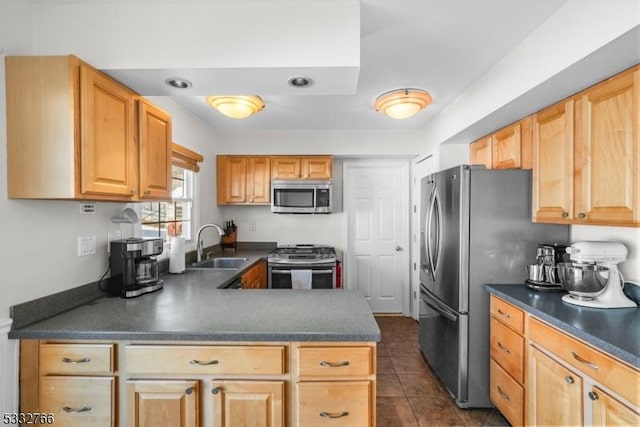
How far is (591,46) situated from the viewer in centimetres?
131

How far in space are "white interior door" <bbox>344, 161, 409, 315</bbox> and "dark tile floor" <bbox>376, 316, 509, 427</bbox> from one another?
3.11 ft

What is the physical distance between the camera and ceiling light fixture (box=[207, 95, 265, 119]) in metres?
2.28

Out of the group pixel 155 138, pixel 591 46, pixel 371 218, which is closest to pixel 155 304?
pixel 155 138

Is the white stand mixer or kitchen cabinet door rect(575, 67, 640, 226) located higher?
kitchen cabinet door rect(575, 67, 640, 226)

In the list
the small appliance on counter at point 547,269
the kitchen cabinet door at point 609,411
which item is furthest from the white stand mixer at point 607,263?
the kitchen cabinet door at point 609,411

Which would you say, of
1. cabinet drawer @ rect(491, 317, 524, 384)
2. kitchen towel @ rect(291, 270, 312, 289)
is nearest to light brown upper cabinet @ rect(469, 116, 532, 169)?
cabinet drawer @ rect(491, 317, 524, 384)

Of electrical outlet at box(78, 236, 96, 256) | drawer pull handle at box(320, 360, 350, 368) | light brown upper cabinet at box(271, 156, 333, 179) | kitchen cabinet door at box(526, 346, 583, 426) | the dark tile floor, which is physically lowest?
the dark tile floor

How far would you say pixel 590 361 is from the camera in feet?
4.31

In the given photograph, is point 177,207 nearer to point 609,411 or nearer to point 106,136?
point 106,136

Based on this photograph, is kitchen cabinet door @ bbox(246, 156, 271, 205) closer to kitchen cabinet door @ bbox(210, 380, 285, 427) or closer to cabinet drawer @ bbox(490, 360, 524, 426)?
kitchen cabinet door @ bbox(210, 380, 285, 427)

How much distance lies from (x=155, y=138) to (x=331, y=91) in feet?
3.61

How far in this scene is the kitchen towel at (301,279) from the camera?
3211 mm

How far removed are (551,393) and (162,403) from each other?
1.89m

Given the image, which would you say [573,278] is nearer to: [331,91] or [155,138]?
[331,91]
